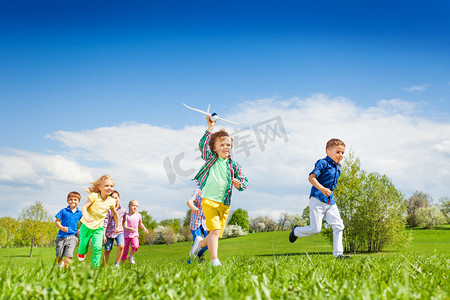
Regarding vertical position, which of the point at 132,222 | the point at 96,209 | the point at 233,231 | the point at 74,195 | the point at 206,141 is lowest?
the point at 233,231

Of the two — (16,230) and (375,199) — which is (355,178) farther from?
(16,230)

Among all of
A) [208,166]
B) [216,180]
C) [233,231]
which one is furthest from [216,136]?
[233,231]

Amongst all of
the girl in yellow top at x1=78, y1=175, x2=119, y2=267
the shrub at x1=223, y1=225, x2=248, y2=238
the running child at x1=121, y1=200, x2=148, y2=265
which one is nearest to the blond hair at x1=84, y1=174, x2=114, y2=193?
the girl in yellow top at x1=78, y1=175, x2=119, y2=267

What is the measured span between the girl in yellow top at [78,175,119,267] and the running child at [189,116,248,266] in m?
2.65

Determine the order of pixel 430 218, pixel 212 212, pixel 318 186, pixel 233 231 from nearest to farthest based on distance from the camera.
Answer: pixel 212 212 → pixel 318 186 → pixel 233 231 → pixel 430 218

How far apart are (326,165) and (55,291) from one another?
6.26m

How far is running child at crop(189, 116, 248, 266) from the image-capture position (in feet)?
18.0

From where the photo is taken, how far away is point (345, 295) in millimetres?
2287

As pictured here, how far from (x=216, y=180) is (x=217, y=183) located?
6 centimetres

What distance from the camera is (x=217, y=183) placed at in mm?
5559

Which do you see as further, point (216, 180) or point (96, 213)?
point (96, 213)

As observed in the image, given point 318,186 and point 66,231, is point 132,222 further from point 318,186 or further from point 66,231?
point 318,186

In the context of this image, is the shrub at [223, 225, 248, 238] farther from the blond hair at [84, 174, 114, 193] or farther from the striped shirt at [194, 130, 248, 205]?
the striped shirt at [194, 130, 248, 205]

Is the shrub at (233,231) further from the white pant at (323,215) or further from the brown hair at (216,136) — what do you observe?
the brown hair at (216,136)
